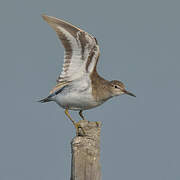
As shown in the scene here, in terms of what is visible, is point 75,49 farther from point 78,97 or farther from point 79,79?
point 78,97

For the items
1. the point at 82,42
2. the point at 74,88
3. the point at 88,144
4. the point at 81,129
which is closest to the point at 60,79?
the point at 74,88

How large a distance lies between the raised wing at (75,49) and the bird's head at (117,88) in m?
0.98

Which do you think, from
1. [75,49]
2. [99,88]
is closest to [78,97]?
[99,88]

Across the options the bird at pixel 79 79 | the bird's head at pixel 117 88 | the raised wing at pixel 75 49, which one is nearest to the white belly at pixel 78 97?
the bird at pixel 79 79

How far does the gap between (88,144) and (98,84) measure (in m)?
3.26

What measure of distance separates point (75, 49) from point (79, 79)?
3.05 feet

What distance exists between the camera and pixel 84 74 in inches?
510

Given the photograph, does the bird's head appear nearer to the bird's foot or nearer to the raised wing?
the raised wing

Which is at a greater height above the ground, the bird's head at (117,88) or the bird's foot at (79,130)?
the bird's head at (117,88)

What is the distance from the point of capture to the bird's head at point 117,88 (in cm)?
1343

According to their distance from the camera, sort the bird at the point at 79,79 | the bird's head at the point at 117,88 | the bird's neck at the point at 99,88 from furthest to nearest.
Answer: the bird's head at the point at 117,88 < the bird's neck at the point at 99,88 < the bird at the point at 79,79

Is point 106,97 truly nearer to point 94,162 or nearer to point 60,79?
point 60,79

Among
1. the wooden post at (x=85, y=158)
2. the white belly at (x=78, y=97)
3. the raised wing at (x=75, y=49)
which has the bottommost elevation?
the wooden post at (x=85, y=158)

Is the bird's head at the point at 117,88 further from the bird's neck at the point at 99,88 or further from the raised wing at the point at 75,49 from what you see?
the raised wing at the point at 75,49
